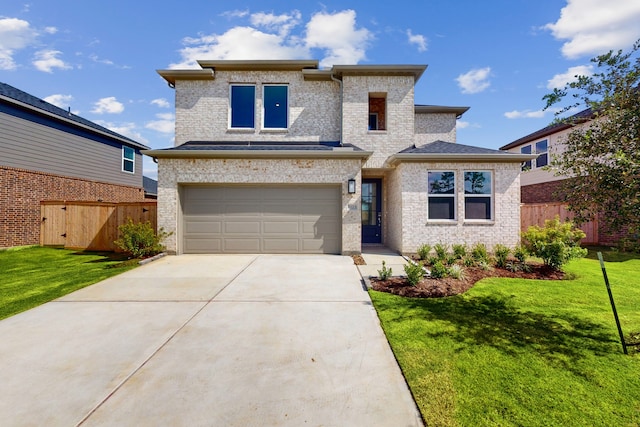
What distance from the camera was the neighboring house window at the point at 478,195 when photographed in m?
9.74

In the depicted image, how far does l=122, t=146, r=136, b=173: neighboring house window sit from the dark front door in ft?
53.1

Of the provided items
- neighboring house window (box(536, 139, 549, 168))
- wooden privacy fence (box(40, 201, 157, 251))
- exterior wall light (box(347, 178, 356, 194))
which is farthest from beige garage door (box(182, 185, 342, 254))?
neighboring house window (box(536, 139, 549, 168))

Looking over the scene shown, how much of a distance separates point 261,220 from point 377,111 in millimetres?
7444

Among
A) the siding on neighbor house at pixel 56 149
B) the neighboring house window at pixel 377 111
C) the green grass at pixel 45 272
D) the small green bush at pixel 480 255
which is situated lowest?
the green grass at pixel 45 272

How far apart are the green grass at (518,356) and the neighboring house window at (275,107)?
30.8ft

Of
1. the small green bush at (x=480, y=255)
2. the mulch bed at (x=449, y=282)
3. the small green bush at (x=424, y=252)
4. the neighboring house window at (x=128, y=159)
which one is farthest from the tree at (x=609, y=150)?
the neighboring house window at (x=128, y=159)

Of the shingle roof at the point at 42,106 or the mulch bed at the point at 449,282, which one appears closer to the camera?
the mulch bed at the point at 449,282

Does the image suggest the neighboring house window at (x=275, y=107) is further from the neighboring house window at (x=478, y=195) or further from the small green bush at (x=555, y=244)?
the small green bush at (x=555, y=244)

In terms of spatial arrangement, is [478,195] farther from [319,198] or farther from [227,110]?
[227,110]

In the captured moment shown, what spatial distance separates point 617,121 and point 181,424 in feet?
18.3

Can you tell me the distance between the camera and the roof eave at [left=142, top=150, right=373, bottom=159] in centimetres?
956

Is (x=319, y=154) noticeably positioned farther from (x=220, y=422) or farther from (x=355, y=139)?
(x=220, y=422)

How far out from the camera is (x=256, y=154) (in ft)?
31.5

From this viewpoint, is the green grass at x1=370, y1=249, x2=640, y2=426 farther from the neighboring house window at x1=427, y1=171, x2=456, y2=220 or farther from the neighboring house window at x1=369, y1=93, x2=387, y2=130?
the neighboring house window at x1=369, y1=93, x2=387, y2=130
